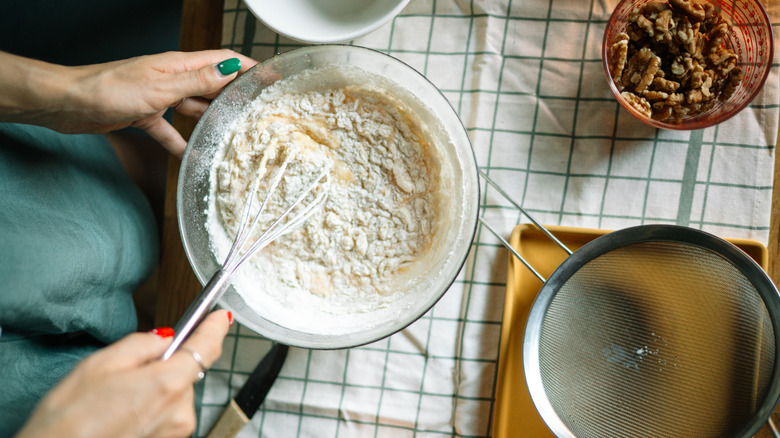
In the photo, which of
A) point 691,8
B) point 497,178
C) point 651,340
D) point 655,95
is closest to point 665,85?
point 655,95

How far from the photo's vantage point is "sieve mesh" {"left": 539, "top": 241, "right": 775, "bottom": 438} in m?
0.81

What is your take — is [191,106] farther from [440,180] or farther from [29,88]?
[440,180]

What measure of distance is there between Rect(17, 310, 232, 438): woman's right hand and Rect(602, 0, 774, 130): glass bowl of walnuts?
776 millimetres

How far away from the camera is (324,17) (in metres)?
0.86

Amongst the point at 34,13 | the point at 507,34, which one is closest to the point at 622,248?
the point at 507,34

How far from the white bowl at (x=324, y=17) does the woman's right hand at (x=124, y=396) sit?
20.7 inches

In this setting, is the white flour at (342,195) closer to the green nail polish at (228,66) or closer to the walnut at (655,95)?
the green nail polish at (228,66)

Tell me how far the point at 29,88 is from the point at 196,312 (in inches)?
17.0

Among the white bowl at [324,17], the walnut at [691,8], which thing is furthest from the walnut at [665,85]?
the white bowl at [324,17]

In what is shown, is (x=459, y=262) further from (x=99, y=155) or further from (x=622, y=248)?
(x=99, y=155)

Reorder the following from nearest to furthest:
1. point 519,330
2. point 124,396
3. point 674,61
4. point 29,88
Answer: point 124,396, point 29,88, point 674,61, point 519,330

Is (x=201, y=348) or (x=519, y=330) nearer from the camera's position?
(x=201, y=348)

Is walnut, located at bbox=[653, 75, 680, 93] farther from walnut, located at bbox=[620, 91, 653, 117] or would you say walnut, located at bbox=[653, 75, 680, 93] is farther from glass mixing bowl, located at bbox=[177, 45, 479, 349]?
glass mixing bowl, located at bbox=[177, 45, 479, 349]

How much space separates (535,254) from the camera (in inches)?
36.9
